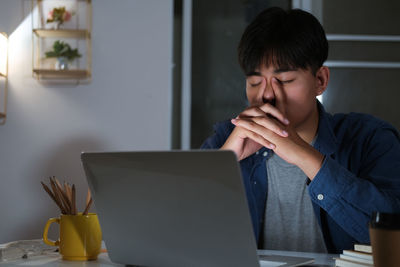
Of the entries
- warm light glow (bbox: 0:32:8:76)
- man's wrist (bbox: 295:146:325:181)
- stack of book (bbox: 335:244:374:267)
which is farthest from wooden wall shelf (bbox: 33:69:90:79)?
stack of book (bbox: 335:244:374:267)

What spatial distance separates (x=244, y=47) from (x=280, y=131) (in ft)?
1.22

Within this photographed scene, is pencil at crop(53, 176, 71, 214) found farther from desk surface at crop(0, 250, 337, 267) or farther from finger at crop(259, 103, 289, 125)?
finger at crop(259, 103, 289, 125)

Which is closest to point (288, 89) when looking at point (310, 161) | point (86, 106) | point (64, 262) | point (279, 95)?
point (279, 95)

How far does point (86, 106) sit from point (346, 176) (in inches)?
68.6

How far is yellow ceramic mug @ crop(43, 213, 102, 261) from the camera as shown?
99 centimetres

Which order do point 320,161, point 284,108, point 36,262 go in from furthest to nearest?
point 284,108, point 320,161, point 36,262

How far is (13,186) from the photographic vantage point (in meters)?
2.46

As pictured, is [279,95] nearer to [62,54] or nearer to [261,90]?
[261,90]

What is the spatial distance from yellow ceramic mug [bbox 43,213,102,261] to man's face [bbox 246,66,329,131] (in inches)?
22.0

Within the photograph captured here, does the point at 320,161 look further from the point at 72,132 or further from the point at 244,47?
the point at 72,132

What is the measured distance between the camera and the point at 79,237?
99 centimetres

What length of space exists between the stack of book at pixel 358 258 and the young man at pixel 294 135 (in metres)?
0.30

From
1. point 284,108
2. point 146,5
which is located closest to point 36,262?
point 284,108

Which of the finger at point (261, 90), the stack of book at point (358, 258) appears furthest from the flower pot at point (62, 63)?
the stack of book at point (358, 258)
